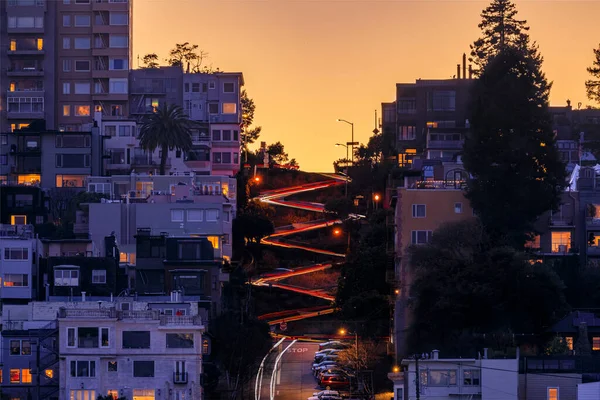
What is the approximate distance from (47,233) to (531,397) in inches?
1660

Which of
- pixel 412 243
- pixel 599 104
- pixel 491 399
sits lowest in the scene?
pixel 491 399

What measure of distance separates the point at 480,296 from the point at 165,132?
163 feet

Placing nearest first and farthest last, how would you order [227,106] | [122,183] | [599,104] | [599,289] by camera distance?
[599,289]
[122,183]
[599,104]
[227,106]

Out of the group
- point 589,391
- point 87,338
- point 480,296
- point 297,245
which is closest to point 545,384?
point 589,391

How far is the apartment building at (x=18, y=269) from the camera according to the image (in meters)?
99.8

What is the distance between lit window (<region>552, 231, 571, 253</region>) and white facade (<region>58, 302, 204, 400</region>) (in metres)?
25.6

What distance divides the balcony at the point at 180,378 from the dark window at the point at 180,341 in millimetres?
1406

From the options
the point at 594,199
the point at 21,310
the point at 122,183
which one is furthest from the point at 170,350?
the point at 122,183

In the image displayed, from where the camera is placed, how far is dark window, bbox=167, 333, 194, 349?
87562 millimetres

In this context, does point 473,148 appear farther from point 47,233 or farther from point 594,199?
point 47,233

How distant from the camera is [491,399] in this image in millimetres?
79938

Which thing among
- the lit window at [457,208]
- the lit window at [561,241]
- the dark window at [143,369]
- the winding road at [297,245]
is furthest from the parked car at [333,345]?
the dark window at [143,369]

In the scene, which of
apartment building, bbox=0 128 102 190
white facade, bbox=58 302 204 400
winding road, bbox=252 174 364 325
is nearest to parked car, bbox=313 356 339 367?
white facade, bbox=58 302 204 400

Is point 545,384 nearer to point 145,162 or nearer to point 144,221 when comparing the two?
point 144,221
